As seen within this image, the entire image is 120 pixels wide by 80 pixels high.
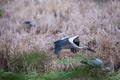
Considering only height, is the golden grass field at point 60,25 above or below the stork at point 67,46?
above

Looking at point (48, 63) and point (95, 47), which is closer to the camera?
→ point (48, 63)

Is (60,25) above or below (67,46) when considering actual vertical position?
above

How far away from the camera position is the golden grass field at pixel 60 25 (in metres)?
3.74

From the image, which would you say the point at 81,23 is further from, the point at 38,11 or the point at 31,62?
the point at 31,62

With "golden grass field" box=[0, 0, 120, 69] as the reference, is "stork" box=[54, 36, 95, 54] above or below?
below

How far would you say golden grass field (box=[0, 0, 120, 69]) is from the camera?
374cm

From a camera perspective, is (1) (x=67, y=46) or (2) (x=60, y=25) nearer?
(1) (x=67, y=46)

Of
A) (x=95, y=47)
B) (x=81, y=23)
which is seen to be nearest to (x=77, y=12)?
(x=81, y=23)

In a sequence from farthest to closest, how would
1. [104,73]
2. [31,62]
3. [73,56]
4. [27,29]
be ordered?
[27,29] → [73,56] → [31,62] → [104,73]

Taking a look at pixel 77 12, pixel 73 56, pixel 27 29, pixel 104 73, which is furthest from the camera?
pixel 77 12

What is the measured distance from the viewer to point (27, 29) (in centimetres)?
508

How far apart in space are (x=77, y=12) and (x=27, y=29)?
1.29 meters

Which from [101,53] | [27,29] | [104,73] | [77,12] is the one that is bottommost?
[104,73]

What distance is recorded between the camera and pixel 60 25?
520cm
